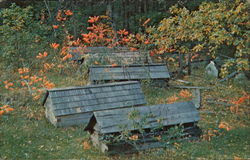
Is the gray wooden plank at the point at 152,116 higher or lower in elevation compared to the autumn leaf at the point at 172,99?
higher

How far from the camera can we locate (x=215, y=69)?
2006 centimetres

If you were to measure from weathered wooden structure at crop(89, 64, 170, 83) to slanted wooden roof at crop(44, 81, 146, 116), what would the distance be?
2898 mm

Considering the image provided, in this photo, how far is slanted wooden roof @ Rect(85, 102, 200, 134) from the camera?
938 cm

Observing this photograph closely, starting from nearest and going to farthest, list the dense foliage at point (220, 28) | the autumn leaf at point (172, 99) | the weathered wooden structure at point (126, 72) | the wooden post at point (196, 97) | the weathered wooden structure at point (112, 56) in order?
the dense foliage at point (220, 28) < the autumn leaf at point (172, 99) < the wooden post at point (196, 97) < the weathered wooden structure at point (126, 72) < the weathered wooden structure at point (112, 56)

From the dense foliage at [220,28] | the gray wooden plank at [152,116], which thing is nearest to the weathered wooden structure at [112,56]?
the dense foliage at [220,28]

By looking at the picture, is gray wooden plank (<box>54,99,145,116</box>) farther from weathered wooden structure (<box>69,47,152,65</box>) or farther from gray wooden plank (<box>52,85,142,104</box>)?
weathered wooden structure (<box>69,47,152,65</box>)

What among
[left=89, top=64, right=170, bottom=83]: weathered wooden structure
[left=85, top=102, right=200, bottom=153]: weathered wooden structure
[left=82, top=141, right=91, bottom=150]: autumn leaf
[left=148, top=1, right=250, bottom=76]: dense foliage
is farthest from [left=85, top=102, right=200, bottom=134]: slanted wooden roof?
[left=89, top=64, right=170, bottom=83]: weathered wooden structure

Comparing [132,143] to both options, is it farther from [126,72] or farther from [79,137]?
[126,72]

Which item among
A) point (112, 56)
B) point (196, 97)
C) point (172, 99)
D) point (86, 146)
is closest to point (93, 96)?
point (86, 146)

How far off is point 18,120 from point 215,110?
8244 millimetres

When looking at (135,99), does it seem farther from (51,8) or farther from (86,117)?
(51,8)

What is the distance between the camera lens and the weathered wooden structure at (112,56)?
57.4 feet

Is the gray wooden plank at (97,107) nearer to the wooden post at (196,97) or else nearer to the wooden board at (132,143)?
the wooden board at (132,143)

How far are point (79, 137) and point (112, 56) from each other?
7.57m
